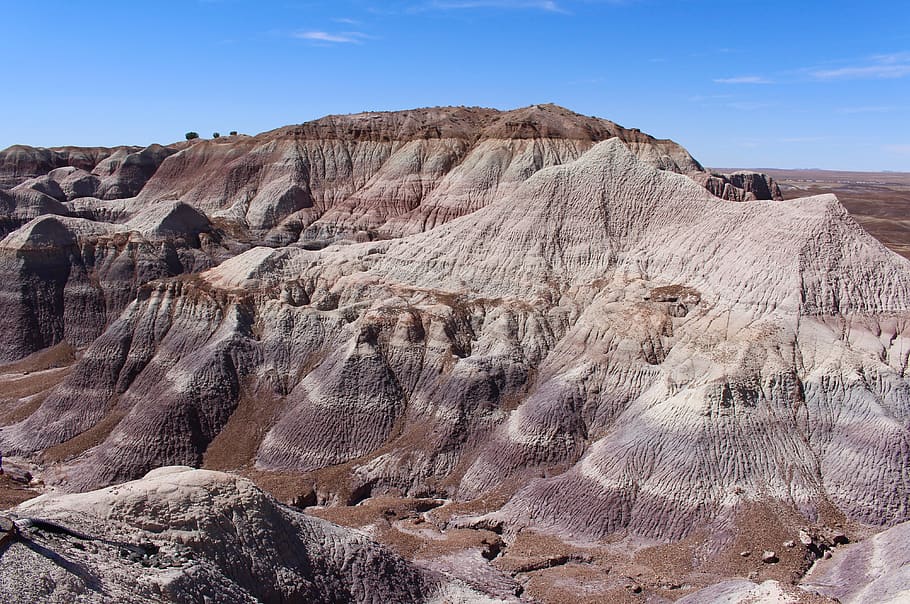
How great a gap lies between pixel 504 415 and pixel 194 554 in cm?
1590

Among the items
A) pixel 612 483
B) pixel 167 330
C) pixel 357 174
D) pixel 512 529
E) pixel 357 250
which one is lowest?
pixel 512 529

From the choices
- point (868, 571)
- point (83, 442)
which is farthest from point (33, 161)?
point (868, 571)

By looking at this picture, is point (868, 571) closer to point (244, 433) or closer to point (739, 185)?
point (244, 433)

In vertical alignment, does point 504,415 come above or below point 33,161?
below

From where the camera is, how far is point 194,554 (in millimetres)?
14344

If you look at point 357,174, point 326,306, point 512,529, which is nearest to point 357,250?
point 326,306

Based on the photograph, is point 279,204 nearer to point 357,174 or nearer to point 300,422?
point 357,174

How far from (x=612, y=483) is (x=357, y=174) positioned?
170 ft

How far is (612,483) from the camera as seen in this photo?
23.2 meters

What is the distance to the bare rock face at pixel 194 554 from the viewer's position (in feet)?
39.2

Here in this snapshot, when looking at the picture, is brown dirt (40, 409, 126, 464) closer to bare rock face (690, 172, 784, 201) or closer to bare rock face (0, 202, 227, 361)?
bare rock face (0, 202, 227, 361)

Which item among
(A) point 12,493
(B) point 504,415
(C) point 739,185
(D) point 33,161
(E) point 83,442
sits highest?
(D) point 33,161

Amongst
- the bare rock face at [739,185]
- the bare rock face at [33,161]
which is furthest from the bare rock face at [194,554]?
the bare rock face at [33,161]

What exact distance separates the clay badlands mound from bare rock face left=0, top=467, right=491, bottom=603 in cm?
6
